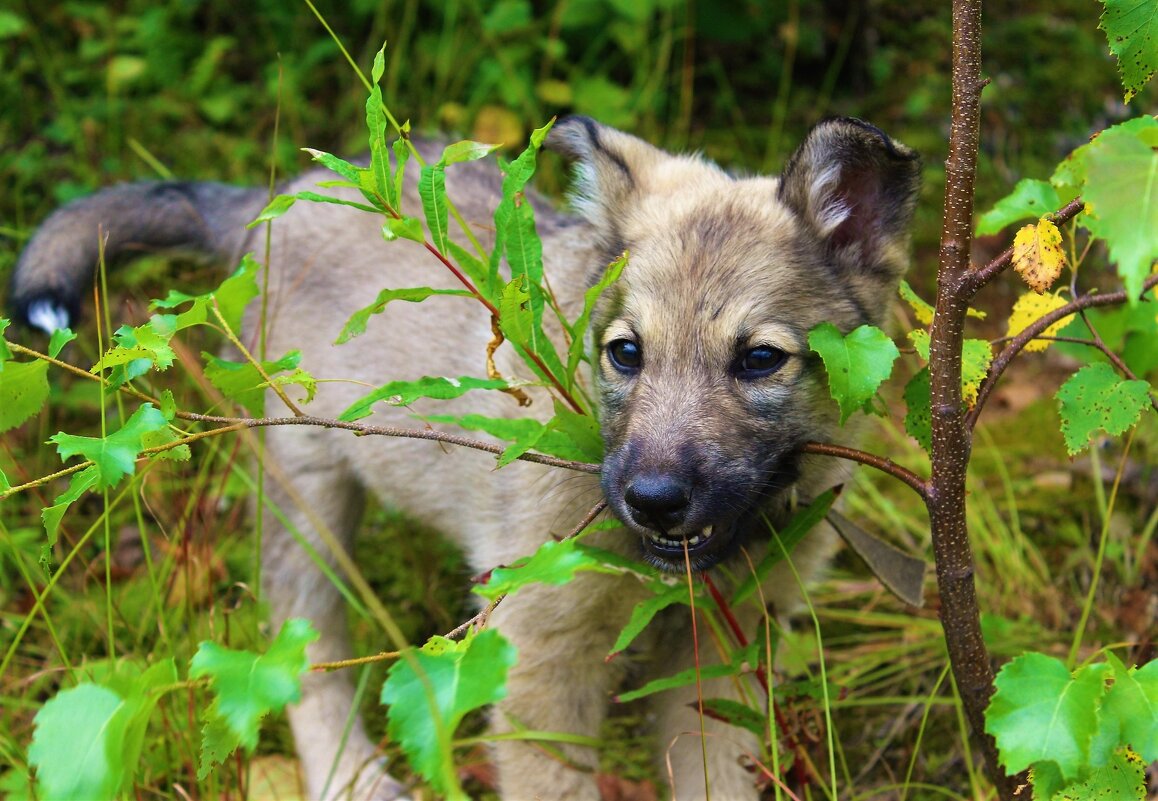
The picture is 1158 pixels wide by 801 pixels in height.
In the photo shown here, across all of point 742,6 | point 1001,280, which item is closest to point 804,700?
point 1001,280

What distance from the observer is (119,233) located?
3627 millimetres

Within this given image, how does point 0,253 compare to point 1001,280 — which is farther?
point 1001,280

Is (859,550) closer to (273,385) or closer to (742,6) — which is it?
(273,385)

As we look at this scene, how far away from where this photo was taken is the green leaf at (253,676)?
4.48ft

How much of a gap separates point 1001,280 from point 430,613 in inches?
114

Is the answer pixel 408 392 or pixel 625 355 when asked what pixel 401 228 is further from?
pixel 625 355

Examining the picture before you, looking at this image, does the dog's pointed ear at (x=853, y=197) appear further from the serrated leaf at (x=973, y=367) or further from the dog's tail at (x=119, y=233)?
the dog's tail at (x=119, y=233)

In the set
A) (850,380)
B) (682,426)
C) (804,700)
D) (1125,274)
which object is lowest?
(804,700)

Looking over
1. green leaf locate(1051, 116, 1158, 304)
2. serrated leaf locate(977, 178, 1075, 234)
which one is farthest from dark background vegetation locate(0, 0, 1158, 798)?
green leaf locate(1051, 116, 1158, 304)

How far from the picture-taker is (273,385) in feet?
6.35

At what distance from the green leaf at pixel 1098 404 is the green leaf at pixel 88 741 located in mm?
1483

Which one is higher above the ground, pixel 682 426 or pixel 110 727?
pixel 682 426

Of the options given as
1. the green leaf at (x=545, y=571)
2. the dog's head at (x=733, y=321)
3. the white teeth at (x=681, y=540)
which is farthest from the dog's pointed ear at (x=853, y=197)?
the green leaf at (x=545, y=571)

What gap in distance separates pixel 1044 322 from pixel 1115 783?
72 centimetres
